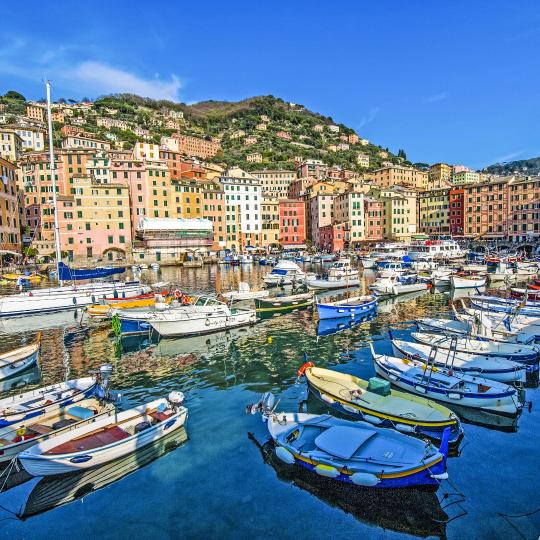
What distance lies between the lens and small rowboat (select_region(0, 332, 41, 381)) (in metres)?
19.2

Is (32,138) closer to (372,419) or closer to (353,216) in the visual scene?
(353,216)

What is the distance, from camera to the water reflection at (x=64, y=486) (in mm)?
10308

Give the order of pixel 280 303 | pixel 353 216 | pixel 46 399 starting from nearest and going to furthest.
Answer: pixel 46 399, pixel 280 303, pixel 353 216

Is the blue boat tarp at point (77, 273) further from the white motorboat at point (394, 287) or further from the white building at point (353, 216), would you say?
the white building at point (353, 216)

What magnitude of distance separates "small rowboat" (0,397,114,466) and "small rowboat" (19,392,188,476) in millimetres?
319

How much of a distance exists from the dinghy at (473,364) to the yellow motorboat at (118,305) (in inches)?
784

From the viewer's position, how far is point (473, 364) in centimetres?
1781

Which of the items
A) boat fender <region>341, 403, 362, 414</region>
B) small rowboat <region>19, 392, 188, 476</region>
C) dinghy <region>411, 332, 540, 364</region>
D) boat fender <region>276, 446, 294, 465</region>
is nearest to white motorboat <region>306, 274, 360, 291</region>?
dinghy <region>411, 332, 540, 364</region>

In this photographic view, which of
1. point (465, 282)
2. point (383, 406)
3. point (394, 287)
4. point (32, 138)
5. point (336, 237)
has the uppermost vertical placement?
point (32, 138)

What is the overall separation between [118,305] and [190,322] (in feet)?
30.8

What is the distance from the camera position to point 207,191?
96375mm

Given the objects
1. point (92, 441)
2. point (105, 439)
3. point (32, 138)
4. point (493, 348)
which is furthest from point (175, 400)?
point (32, 138)

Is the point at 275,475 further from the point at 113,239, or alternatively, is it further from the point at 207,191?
the point at 207,191

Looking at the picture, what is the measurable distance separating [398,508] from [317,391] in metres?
5.95
